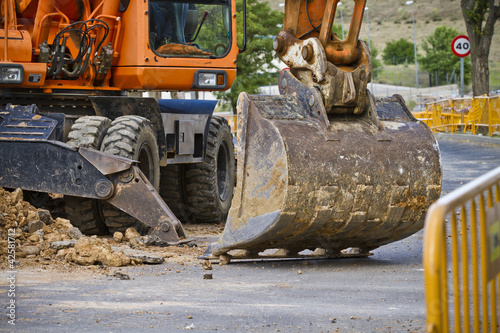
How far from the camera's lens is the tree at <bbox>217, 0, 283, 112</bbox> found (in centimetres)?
4741

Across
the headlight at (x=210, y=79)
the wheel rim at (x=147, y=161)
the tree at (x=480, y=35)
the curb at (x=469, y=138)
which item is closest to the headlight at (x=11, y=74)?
the wheel rim at (x=147, y=161)

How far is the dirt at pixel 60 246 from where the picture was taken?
7238 mm

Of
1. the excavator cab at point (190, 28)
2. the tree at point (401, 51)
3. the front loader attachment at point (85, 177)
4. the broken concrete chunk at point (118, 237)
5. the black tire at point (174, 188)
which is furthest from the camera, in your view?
the tree at point (401, 51)

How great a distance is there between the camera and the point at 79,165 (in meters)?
8.30

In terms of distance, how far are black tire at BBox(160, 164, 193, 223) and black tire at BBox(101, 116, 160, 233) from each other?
1846 millimetres

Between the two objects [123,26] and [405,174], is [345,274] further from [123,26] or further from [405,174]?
[123,26]

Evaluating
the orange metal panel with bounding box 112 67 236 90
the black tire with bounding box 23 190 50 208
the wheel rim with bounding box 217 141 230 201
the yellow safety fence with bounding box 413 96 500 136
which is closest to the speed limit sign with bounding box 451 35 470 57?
the yellow safety fence with bounding box 413 96 500 136

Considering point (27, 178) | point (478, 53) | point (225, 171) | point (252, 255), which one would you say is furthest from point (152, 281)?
point (478, 53)

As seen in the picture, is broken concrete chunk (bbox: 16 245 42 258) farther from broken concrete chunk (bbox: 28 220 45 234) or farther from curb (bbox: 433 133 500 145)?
curb (bbox: 433 133 500 145)

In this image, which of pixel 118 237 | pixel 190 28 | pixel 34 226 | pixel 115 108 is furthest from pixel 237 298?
pixel 190 28

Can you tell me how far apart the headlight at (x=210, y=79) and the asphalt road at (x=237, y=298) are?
3580mm

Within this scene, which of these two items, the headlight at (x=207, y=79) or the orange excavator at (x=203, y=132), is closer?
the orange excavator at (x=203, y=132)

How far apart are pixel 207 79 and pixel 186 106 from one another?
913mm

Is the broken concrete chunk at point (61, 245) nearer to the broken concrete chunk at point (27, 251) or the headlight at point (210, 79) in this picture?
the broken concrete chunk at point (27, 251)
